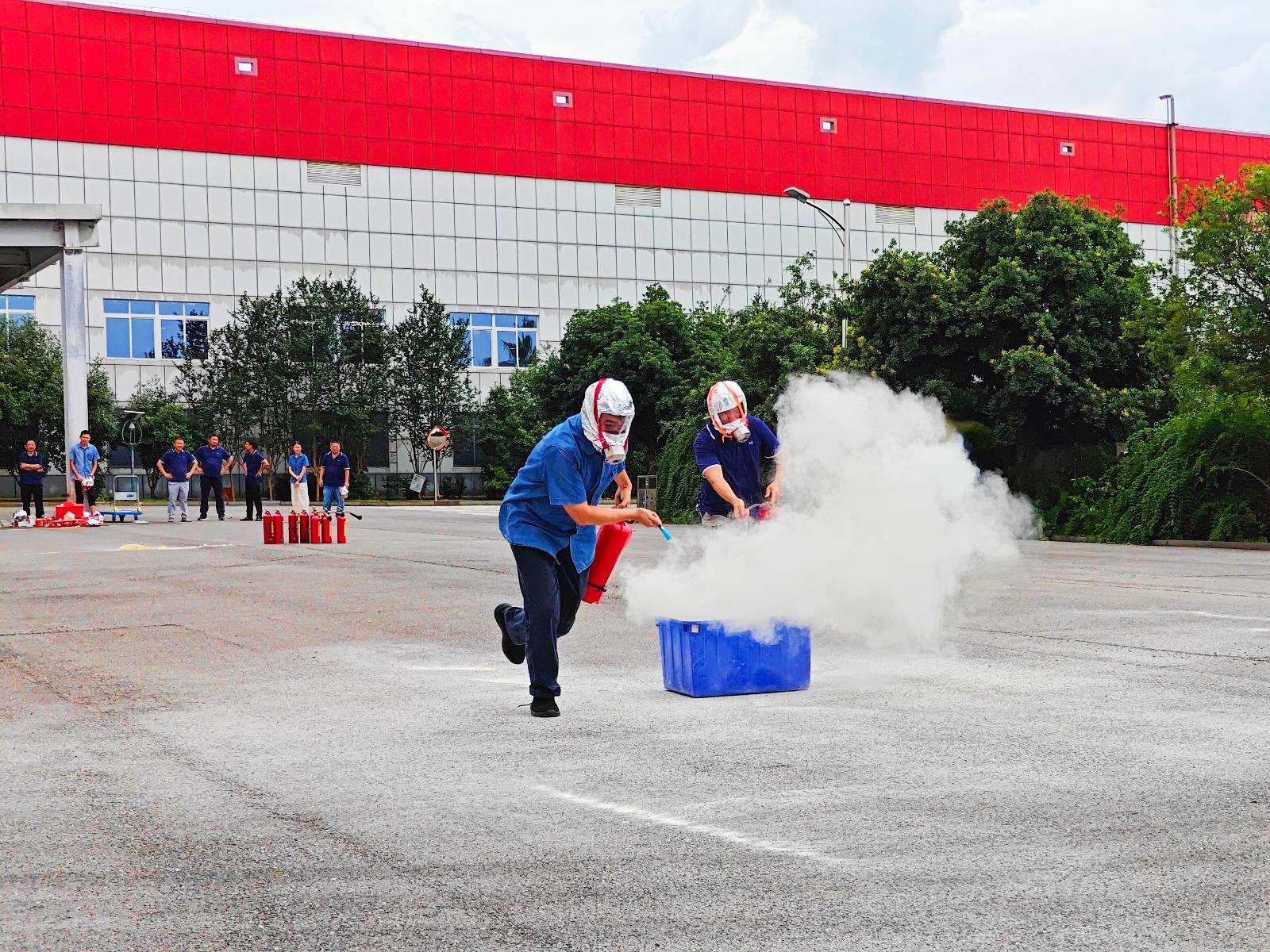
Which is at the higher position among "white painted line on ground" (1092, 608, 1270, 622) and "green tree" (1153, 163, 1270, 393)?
"green tree" (1153, 163, 1270, 393)

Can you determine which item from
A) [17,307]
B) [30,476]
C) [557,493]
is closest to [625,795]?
[557,493]

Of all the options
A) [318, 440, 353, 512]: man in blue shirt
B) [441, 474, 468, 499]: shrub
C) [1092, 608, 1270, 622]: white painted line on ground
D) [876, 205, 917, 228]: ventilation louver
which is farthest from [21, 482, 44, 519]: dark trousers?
[876, 205, 917, 228]: ventilation louver

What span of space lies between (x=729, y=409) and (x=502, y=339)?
61.3 meters

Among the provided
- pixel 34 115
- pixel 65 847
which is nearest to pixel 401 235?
pixel 34 115

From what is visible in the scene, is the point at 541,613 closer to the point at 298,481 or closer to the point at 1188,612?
the point at 1188,612

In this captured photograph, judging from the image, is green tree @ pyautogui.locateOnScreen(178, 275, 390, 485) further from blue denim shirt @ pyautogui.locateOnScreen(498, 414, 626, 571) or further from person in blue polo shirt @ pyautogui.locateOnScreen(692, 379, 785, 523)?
blue denim shirt @ pyautogui.locateOnScreen(498, 414, 626, 571)

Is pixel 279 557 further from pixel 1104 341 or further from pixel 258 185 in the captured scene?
pixel 258 185

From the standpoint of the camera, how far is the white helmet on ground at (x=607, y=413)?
7.36 m

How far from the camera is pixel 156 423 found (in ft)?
201

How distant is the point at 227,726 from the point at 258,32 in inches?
2424

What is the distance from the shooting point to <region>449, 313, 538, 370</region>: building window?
7062 centimetres

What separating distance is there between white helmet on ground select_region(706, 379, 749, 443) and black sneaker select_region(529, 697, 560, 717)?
3568 mm

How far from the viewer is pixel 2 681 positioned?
30.0 ft

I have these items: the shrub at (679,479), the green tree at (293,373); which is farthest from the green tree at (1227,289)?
the green tree at (293,373)
